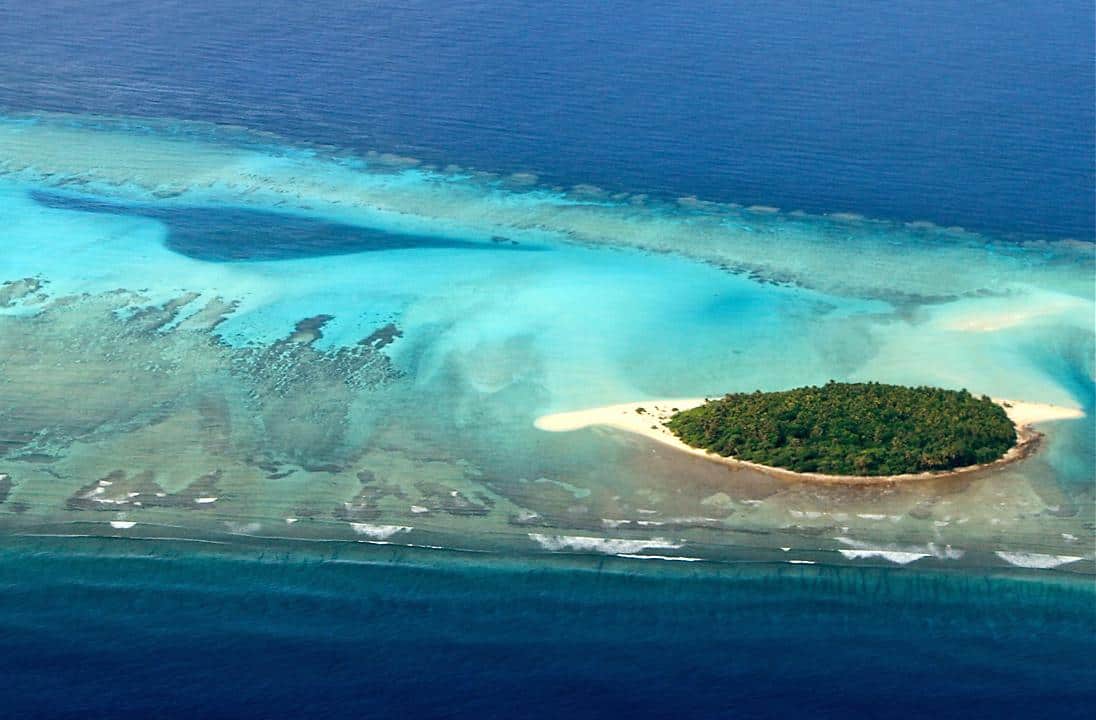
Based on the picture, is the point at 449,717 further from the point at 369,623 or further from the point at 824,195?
the point at 824,195

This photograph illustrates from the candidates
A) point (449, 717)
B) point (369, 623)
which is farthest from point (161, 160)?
point (449, 717)

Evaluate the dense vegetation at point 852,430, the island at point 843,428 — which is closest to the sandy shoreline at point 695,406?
the island at point 843,428

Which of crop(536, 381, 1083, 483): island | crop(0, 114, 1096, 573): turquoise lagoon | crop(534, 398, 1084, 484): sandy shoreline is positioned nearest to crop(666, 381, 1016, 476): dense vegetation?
crop(536, 381, 1083, 483): island

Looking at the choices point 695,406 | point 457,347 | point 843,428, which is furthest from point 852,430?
point 457,347

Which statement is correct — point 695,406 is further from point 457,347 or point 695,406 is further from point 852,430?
point 457,347

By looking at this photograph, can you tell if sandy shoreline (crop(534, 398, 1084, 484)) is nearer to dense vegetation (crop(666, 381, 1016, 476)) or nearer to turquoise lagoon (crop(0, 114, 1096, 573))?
dense vegetation (crop(666, 381, 1016, 476))

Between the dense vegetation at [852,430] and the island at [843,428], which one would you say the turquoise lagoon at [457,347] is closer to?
the island at [843,428]
